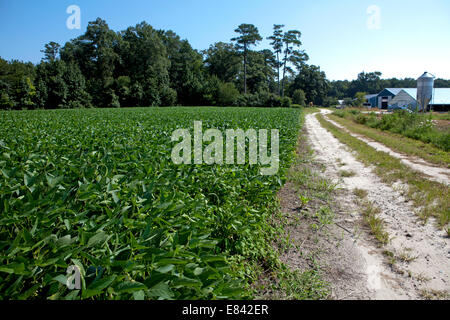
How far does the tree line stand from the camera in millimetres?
49656

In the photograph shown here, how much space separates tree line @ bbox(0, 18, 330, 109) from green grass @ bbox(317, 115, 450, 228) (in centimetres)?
5077

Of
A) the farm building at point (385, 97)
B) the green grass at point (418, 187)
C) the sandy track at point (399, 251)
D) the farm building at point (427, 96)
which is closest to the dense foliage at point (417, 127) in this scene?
the green grass at point (418, 187)

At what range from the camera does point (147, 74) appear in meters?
61.0

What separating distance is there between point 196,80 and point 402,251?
211 ft

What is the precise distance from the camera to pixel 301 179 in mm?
6277

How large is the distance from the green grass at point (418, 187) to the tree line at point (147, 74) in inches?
1999

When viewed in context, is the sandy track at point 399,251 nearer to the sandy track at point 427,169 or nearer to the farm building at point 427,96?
the sandy track at point 427,169

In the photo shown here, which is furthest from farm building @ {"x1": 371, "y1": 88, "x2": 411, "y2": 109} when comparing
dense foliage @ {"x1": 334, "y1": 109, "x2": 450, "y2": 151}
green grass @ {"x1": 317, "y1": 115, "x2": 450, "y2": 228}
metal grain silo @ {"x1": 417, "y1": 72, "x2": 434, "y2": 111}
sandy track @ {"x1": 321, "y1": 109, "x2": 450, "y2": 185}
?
green grass @ {"x1": 317, "y1": 115, "x2": 450, "y2": 228}

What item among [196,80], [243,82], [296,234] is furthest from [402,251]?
[243,82]

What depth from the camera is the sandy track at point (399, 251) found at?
2686 mm

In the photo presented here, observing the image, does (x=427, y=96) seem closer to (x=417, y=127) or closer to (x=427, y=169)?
(x=417, y=127)

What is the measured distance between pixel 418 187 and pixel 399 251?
3.18m

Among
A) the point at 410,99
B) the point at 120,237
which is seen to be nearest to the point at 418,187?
the point at 120,237
